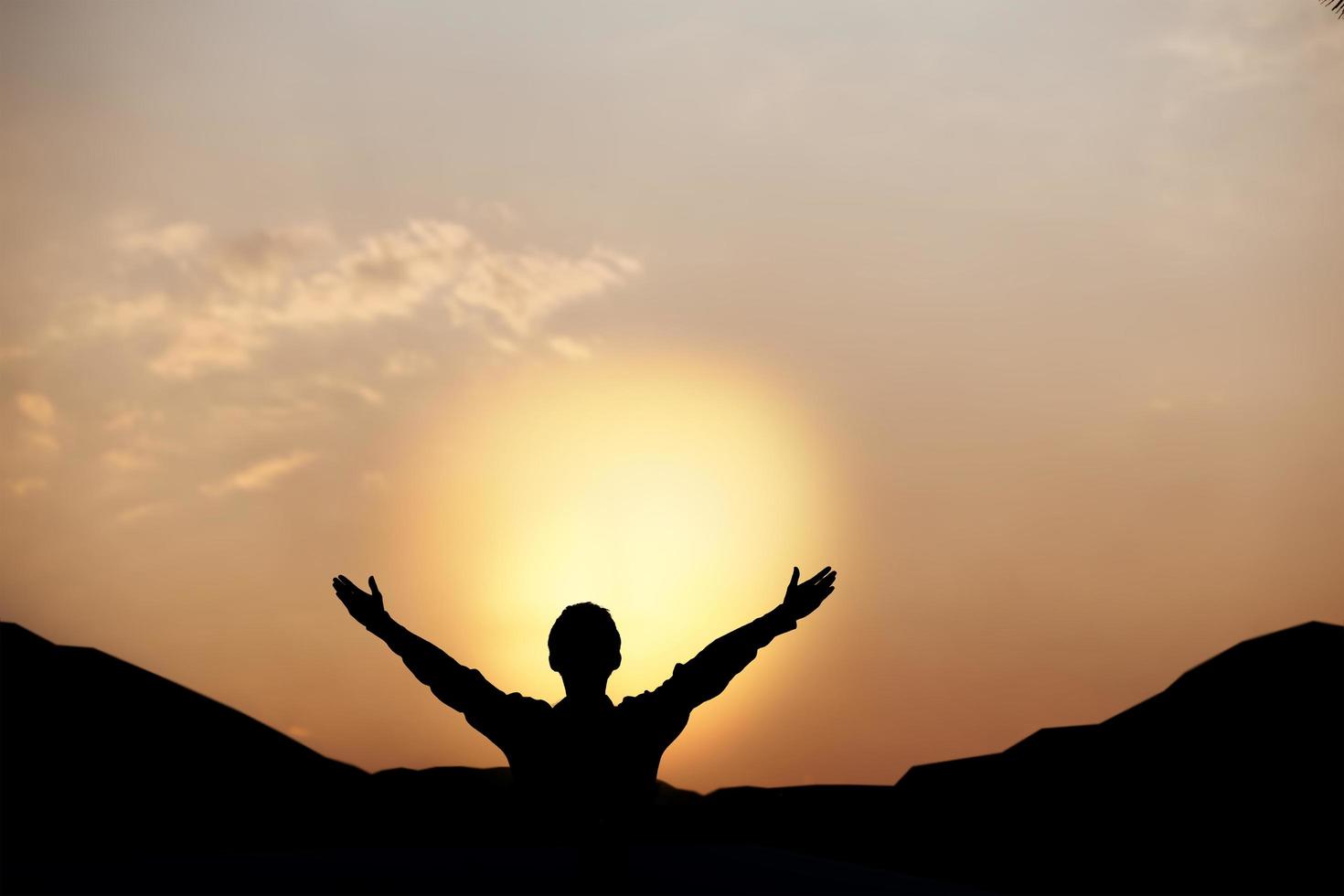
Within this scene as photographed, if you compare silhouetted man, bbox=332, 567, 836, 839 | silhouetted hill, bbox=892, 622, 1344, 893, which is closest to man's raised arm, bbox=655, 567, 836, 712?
silhouetted man, bbox=332, 567, 836, 839

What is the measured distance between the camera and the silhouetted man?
8016 mm

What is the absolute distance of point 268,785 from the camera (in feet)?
58.5

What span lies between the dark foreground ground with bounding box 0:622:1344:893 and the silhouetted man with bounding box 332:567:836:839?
466 mm

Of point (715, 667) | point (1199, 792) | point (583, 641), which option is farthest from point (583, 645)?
point (1199, 792)

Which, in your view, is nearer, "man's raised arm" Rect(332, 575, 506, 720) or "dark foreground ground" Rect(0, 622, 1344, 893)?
"man's raised arm" Rect(332, 575, 506, 720)

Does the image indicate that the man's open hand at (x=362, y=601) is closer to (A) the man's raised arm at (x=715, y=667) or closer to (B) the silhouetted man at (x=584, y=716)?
(B) the silhouetted man at (x=584, y=716)

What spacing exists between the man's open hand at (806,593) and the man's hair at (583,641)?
124 cm

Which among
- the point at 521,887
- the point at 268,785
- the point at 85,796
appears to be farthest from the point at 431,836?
the point at 521,887

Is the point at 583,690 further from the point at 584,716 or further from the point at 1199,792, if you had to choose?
the point at 1199,792

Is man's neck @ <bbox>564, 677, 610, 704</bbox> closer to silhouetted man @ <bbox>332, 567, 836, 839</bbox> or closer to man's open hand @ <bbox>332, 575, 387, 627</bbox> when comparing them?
silhouetted man @ <bbox>332, 567, 836, 839</bbox>

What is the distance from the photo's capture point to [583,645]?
26.9ft

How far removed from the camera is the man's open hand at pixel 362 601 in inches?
340

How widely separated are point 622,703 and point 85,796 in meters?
9.69

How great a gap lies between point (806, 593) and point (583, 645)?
166 centimetres
